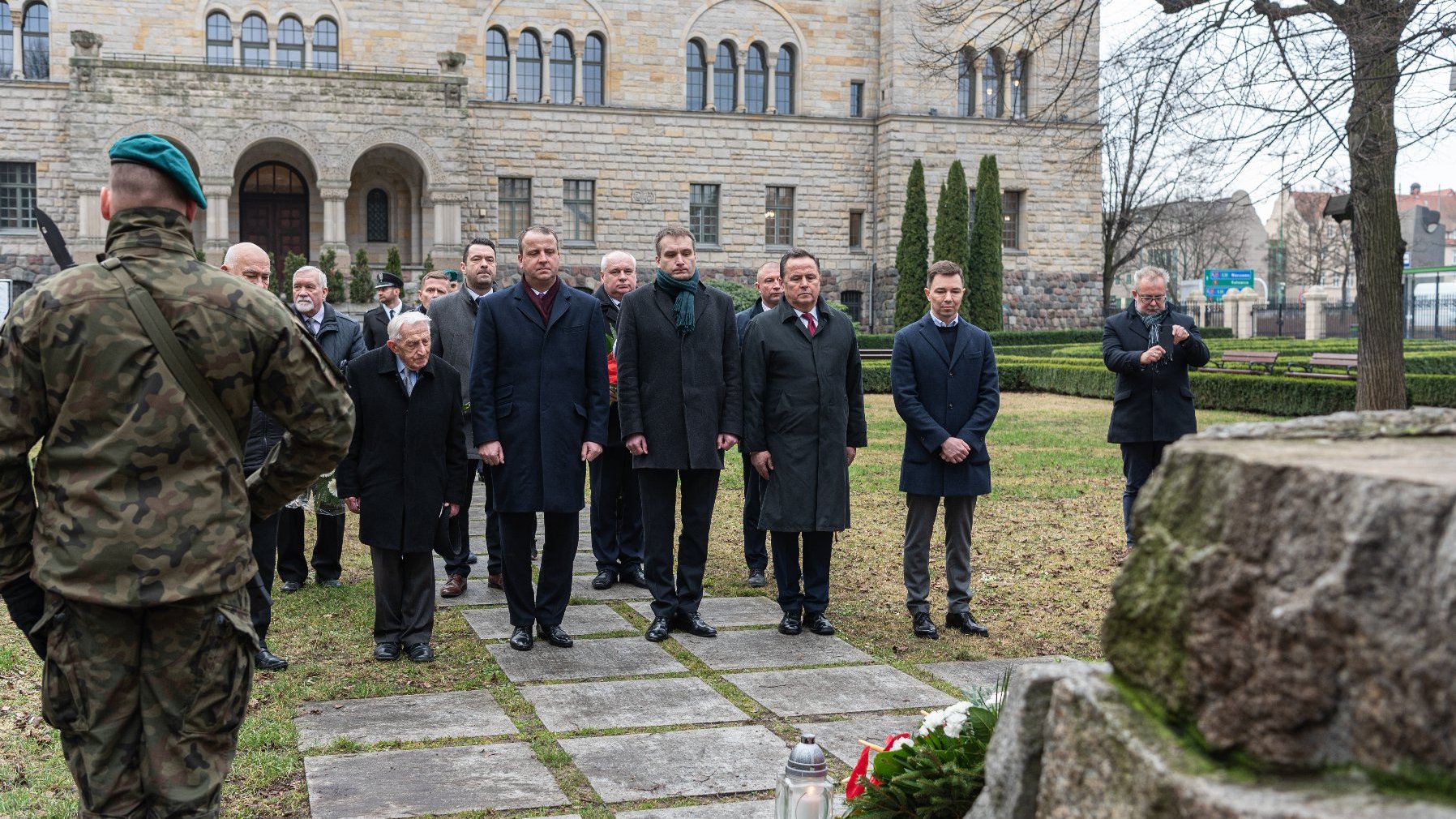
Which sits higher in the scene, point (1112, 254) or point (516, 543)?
point (1112, 254)

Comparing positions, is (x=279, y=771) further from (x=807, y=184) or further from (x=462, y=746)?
(x=807, y=184)

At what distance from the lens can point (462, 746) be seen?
5047 mm

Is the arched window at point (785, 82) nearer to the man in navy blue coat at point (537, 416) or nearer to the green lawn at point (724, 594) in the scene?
the green lawn at point (724, 594)

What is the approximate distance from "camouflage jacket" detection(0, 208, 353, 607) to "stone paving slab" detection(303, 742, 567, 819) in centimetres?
138

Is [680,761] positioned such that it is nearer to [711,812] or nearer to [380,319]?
[711,812]

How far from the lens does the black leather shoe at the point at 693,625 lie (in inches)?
279

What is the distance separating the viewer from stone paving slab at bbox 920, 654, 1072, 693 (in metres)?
6.05

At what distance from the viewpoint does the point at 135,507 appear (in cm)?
314

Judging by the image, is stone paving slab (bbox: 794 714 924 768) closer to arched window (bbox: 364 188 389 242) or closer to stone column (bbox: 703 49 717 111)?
arched window (bbox: 364 188 389 242)

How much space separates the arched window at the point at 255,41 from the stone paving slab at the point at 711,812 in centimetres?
3503

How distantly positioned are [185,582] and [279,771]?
1.83m

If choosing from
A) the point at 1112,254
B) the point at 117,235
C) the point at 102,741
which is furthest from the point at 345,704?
the point at 1112,254

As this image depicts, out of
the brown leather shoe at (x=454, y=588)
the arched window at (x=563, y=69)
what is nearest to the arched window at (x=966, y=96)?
the arched window at (x=563, y=69)

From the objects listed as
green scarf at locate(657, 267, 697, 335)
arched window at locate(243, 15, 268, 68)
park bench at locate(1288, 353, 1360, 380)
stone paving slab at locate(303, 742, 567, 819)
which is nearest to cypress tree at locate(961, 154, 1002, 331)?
park bench at locate(1288, 353, 1360, 380)
